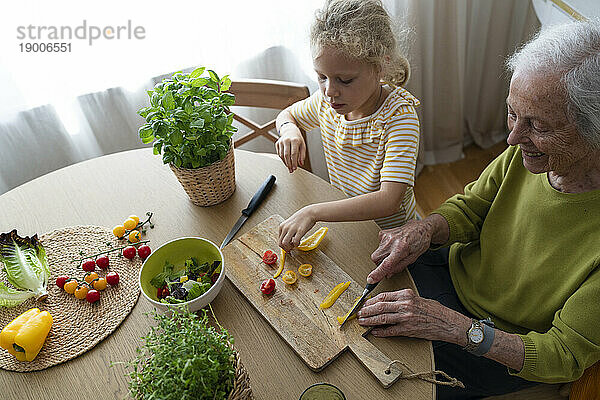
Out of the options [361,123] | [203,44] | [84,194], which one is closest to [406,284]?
[361,123]

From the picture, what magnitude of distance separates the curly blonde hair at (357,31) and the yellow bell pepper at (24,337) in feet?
3.14

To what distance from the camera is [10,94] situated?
1.87 m

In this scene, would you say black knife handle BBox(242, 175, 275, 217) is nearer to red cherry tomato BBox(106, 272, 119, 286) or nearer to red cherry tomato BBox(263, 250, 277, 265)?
red cherry tomato BBox(263, 250, 277, 265)

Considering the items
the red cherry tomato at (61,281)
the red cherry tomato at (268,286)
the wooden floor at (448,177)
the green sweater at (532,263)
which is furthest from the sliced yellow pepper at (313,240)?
the wooden floor at (448,177)

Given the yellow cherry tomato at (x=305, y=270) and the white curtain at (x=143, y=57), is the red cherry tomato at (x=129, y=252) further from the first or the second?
the white curtain at (x=143, y=57)

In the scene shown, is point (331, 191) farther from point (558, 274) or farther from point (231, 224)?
point (558, 274)

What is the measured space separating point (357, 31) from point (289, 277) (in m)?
0.66

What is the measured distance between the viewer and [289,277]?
45.9 inches

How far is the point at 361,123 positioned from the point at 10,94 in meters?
1.32

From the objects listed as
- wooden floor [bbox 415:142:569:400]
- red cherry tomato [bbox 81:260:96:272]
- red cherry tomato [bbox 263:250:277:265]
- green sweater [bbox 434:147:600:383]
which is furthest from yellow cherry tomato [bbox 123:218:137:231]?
wooden floor [bbox 415:142:569:400]

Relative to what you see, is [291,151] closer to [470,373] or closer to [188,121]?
[188,121]

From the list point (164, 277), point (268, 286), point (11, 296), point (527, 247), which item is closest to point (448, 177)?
point (527, 247)

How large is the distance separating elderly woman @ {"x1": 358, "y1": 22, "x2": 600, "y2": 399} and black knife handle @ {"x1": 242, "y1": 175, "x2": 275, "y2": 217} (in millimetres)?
358

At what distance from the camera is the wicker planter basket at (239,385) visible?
874 mm
